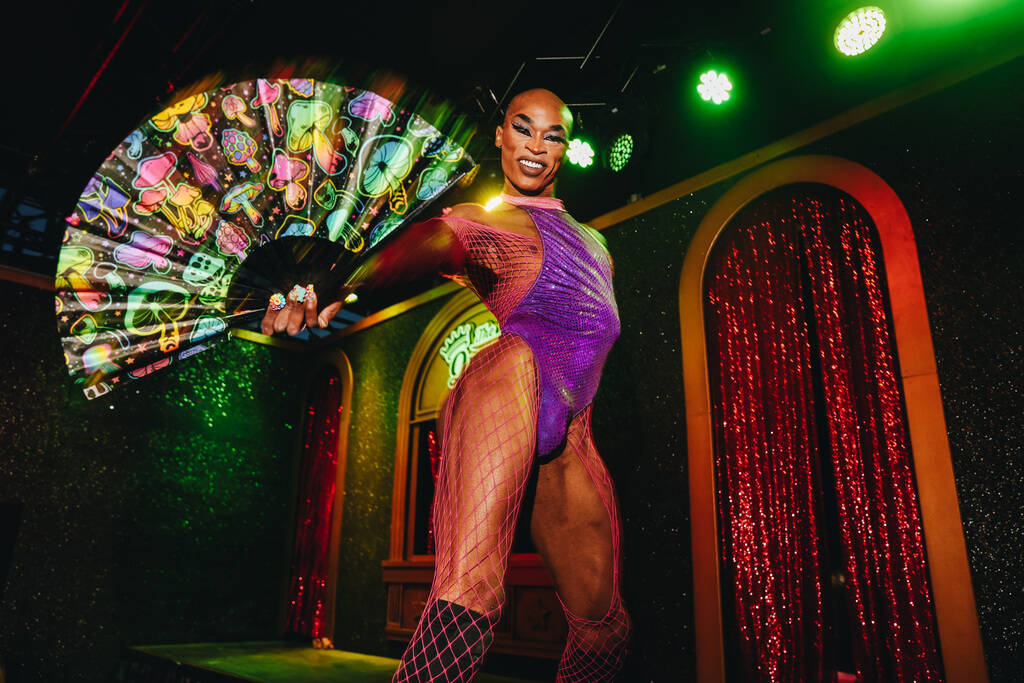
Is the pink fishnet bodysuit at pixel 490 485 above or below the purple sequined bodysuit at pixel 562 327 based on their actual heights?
below

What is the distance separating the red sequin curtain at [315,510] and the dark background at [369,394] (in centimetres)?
22

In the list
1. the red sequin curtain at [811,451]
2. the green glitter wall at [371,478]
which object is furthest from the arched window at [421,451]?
the red sequin curtain at [811,451]

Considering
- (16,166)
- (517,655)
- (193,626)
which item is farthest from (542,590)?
(16,166)

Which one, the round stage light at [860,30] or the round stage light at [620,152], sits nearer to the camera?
the round stage light at [860,30]

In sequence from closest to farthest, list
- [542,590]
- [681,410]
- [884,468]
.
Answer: [884,468], [681,410], [542,590]

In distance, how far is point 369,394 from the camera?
5.18 metres

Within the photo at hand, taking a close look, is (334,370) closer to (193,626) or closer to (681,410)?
(193,626)

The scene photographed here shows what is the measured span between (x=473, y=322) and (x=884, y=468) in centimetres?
265

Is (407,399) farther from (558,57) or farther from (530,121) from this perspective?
(530,121)

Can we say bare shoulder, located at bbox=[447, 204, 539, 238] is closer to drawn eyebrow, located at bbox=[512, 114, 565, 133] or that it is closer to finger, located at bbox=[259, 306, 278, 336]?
drawn eyebrow, located at bbox=[512, 114, 565, 133]

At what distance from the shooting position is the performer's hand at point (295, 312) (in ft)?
4.18

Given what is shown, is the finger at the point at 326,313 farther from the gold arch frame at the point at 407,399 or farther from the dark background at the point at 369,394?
the gold arch frame at the point at 407,399

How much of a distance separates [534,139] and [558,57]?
2.21 meters

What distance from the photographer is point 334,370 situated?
5688 millimetres
